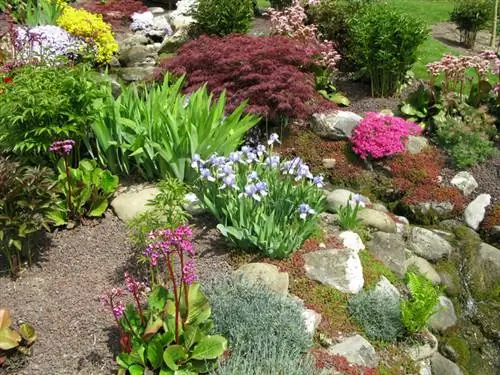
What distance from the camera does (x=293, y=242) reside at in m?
4.69

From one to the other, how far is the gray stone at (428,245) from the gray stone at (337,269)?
1.33 m

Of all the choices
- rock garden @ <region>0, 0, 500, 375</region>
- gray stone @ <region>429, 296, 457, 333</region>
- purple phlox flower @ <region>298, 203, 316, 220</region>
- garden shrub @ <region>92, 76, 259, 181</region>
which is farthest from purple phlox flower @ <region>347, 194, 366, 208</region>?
garden shrub @ <region>92, 76, 259, 181</region>

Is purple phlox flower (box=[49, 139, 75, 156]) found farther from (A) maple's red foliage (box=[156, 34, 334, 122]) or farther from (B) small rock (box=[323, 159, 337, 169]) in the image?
(B) small rock (box=[323, 159, 337, 169])

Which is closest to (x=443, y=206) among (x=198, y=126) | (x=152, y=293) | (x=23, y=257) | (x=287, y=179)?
(x=287, y=179)

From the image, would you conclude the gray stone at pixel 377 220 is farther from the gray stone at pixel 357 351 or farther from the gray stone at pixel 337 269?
the gray stone at pixel 357 351

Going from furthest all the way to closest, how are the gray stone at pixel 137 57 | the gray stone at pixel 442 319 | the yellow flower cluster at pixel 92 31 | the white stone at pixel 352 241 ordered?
1. the gray stone at pixel 137 57
2. the yellow flower cluster at pixel 92 31
3. the white stone at pixel 352 241
4. the gray stone at pixel 442 319

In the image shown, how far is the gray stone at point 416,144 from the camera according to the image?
7.36 meters

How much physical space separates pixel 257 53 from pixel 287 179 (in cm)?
283

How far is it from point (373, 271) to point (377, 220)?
3.15ft

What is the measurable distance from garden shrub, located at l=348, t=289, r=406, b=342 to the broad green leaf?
1.28 meters

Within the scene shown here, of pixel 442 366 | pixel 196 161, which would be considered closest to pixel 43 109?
pixel 196 161

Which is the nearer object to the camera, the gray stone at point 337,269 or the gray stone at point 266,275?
the gray stone at point 266,275

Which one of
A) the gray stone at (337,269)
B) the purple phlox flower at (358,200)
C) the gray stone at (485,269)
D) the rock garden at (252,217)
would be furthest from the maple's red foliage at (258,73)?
the gray stone at (485,269)

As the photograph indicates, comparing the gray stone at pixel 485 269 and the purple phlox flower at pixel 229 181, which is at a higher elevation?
the purple phlox flower at pixel 229 181
